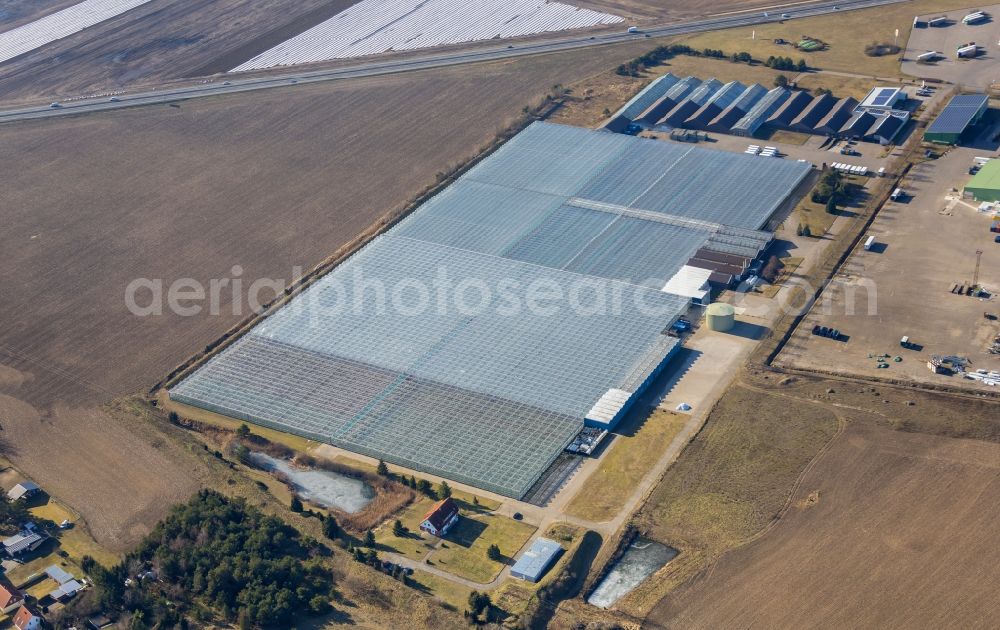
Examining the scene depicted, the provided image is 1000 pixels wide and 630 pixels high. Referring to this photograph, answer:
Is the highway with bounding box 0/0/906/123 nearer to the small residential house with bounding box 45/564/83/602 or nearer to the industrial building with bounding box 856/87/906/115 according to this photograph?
the industrial building with bounding box 856/87/906/115

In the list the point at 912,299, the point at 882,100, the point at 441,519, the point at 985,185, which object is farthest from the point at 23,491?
the point at 882,100

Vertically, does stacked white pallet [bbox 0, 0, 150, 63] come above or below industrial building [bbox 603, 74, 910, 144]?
above

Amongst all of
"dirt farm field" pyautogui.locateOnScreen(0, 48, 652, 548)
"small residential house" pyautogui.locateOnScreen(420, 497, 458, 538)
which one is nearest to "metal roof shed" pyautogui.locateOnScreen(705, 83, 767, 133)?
"dirt farm field" pyautogui.locateOnScreen(0, 48, 652, 548)

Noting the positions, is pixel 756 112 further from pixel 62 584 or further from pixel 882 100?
pixel 62 584

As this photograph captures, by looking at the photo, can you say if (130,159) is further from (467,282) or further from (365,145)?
(467,282)

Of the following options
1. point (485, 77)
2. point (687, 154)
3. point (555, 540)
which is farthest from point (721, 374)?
point (485, 77)
